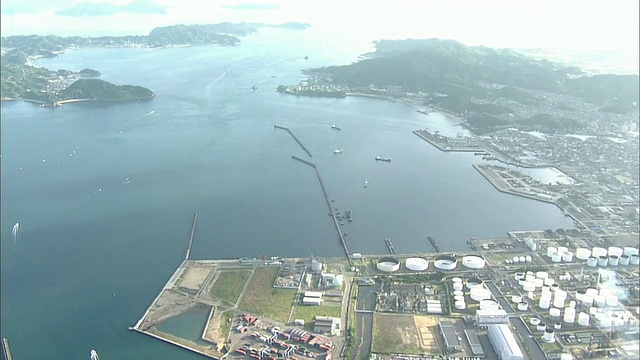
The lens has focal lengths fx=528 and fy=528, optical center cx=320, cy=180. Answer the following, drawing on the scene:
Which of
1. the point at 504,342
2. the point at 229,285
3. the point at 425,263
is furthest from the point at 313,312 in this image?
the point at 504,342

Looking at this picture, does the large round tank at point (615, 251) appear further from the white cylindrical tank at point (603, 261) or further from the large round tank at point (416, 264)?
the large round tank at point (416, 264)

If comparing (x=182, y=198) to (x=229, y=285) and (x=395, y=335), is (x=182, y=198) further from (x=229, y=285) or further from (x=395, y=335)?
(x=395, y=335)

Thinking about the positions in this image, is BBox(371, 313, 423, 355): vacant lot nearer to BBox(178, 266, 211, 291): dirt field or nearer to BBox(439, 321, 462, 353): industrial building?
BBox(439, 321, 462, 353): industrial building

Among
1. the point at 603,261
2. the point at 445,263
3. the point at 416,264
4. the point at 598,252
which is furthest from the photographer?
the point at 598,252

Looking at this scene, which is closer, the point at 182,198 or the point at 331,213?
the point at 331,213

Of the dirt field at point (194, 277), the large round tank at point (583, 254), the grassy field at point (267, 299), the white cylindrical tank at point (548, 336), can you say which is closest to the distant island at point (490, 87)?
the large round tank at point (583, 254)
